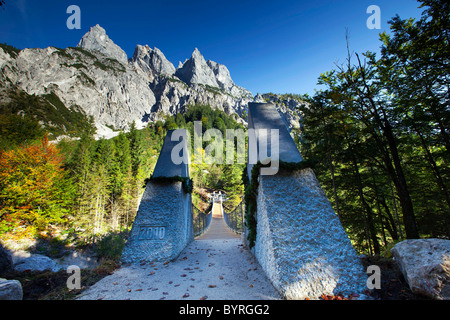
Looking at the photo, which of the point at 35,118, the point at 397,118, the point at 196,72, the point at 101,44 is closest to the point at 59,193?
the point at 35,118

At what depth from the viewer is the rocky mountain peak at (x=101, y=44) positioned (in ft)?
307

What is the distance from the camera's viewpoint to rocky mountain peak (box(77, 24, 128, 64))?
93.5m

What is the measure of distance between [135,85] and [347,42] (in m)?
96.4

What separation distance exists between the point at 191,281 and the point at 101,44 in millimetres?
132883

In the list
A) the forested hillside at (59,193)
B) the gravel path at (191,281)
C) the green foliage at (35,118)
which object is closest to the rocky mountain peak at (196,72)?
the green foliage at (35,118)

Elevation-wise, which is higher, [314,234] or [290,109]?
[290,109]

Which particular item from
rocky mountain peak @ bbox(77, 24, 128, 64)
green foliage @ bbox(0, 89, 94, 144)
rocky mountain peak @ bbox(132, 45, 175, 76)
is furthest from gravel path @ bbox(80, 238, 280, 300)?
rocky mountain peak @ bbox(77, 24, 128, 64)

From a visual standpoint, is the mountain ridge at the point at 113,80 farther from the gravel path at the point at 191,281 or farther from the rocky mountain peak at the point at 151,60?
the gravel path at the point at 191,281

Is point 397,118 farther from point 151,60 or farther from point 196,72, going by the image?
point 151,60

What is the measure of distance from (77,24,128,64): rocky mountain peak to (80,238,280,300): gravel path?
120143 mm

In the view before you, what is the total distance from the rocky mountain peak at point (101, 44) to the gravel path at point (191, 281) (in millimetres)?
120143
